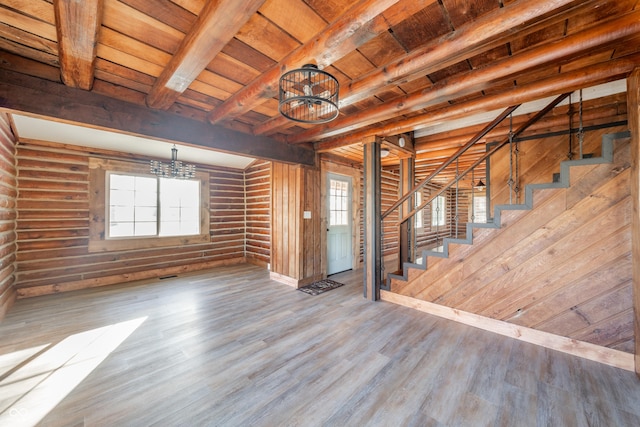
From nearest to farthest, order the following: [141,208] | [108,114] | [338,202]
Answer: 1. [108,114]
2. [141,208]
3. [338,202]

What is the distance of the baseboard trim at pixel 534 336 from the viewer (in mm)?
2176

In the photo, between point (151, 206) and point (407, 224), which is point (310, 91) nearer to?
point (407, 224)

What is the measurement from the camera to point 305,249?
466cm

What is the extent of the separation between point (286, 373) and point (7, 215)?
4.56m

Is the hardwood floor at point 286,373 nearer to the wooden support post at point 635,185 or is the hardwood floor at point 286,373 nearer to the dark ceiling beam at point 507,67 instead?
the wooden support post at point 635,185

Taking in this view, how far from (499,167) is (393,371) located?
3750mm

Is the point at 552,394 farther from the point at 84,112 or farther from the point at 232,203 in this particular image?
the point at 232,203

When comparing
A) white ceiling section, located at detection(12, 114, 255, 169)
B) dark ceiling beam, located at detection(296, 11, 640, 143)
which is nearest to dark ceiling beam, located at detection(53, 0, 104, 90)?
white ceiling section, located at detection(12, 114, 255, 169)

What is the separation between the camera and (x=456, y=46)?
5.66 ft

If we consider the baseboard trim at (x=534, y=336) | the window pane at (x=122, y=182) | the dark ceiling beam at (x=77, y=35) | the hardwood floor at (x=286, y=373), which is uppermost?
the dark ceiling beam at (x=77, y=35)

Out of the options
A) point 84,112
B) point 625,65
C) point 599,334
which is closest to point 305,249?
point 84,112

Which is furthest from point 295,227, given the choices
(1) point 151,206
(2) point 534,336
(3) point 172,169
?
(2) point 534,336

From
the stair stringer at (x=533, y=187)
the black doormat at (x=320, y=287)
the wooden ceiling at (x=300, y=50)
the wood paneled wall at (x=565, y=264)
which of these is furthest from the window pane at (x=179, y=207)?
the wood paneled wall at (x=565, y=264)

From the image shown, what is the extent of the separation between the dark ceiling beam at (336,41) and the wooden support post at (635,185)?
2.10 meters
